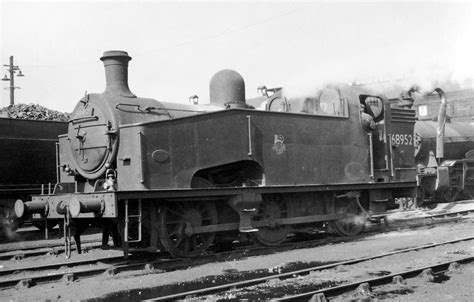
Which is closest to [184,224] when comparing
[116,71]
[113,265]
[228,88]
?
[113,265]

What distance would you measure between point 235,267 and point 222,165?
5.84 feet

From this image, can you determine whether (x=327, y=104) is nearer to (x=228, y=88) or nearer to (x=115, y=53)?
(x=228, y=88)

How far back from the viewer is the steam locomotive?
803cm

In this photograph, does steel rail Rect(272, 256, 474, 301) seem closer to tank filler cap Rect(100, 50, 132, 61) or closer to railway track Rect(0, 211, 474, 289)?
railway track Rect(0, 211, 474, 289)

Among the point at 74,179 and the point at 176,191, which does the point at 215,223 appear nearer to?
the point at 176,191

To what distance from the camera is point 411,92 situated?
45.6 feet

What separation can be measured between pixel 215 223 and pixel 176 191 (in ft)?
3.92

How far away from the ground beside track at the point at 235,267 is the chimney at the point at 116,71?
10.2 feet

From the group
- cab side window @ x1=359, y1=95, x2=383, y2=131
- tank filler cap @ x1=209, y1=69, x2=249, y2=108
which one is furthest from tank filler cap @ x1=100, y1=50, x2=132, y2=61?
cab side window @ x1=359, y1=95, x2=383, y2=131

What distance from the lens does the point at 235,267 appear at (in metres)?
7.90

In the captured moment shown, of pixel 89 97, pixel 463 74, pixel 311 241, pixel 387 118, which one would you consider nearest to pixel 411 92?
pixel 463 74

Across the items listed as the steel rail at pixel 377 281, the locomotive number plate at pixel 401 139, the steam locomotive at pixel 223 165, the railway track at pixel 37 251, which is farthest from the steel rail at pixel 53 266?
the locomotive number plate at pixel 401 139

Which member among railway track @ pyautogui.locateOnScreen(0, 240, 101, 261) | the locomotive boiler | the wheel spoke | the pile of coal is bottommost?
railway track @ pyautogui.locateOnScreen(0, 240, 101, 261)

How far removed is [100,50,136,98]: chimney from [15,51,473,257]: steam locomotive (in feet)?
0.06
